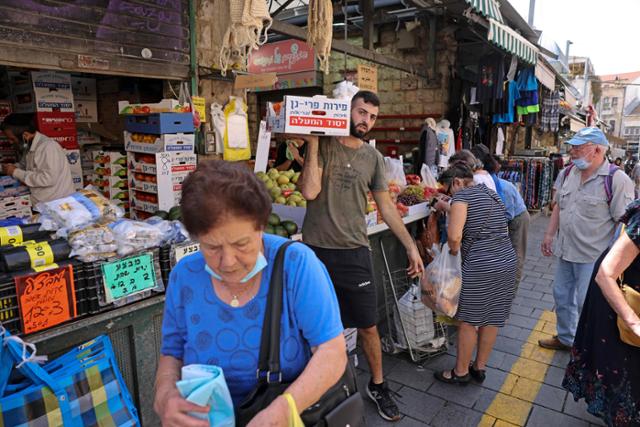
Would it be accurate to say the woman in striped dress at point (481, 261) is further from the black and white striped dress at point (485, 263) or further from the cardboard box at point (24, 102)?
the cardboard box at point (24, 102)

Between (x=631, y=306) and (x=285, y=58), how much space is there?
26.1ft

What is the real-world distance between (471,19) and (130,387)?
251 inches

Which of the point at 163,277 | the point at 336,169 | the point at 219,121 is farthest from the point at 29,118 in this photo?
the point at 336,169

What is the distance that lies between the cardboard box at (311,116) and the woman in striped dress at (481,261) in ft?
3.77

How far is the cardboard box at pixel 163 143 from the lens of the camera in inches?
157

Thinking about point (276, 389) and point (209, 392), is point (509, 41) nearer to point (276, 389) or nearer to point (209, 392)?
point (276, 389)

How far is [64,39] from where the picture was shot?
3.47 meters

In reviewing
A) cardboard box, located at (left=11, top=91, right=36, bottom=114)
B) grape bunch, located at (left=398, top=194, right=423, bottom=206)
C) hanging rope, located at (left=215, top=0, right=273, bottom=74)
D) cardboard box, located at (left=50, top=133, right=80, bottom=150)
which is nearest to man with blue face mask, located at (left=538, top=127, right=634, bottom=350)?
grape bunch, located at (left=398, top=194, right=423, bottom=206)

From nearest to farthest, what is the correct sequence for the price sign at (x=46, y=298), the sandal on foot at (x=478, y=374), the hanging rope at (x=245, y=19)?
the price sign at (x=46, y=298) < the hanging rope at (x=245, y=19) < the sandal on foot at (x=478, y=374)

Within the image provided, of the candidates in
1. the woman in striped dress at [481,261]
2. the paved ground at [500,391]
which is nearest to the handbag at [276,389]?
the paved ground at [500,391]

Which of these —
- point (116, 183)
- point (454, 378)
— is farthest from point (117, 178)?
point (454, 378)

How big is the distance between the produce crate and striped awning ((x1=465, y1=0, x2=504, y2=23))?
3.70 m

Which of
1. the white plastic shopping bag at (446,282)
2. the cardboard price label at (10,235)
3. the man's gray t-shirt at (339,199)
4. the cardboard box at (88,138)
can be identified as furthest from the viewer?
the cardboard box at (88,138)

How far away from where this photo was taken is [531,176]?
411 inches
